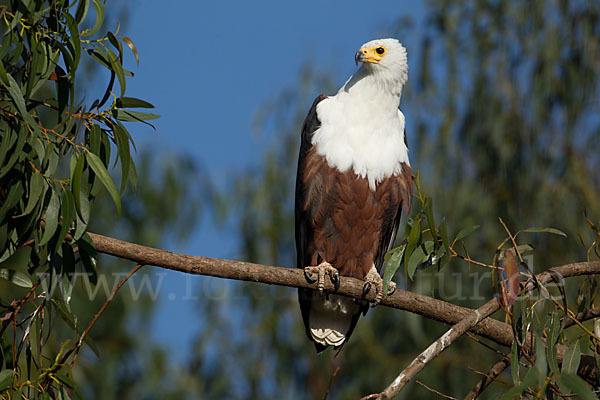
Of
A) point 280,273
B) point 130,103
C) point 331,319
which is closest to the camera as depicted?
point 130,103

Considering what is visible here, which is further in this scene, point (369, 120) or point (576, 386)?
point (369, 120)

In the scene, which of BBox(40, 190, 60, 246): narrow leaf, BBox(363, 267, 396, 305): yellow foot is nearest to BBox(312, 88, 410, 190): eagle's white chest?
BBox(363, 267, 396, 305): yellow foot

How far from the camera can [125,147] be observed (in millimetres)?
2922

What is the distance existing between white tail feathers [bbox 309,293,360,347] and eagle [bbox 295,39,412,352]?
320 mm

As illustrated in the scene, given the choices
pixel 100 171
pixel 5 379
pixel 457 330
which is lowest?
pixel 5 379

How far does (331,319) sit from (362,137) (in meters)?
1.24

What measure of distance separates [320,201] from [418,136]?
2918 mm

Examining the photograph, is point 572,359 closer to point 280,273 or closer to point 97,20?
point 280,273

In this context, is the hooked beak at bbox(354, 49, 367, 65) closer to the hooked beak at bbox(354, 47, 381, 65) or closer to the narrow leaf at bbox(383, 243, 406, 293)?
the hooked beak at bbox(354, 47, 381, 65)

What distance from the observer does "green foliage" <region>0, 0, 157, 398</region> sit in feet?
8.59

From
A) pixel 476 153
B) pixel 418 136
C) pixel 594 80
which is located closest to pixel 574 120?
pixel 594 80

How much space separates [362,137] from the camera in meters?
4.16

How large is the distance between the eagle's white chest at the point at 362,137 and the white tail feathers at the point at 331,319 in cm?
90

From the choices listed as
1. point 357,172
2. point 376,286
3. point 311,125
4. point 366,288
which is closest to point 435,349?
point 366,288
